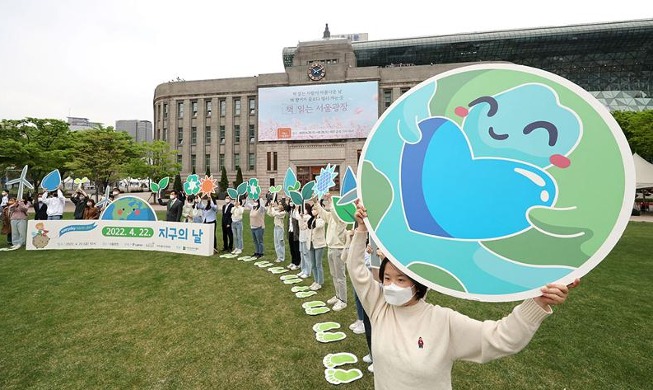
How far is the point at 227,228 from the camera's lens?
436 inches

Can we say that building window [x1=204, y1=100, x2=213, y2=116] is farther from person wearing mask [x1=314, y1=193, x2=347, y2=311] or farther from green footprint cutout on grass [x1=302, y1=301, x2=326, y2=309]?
green footprint cutout on grass [x1=302, y1=301, x2=326, y2=309]

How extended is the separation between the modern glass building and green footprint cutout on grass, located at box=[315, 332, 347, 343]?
54826mm

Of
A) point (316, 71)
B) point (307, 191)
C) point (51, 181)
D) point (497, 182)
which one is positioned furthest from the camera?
point (316, 71)

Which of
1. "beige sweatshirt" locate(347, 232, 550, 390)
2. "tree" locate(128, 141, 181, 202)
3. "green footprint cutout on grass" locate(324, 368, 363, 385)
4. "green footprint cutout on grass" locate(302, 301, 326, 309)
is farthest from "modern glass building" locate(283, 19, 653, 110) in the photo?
"beige sweatshirt" locate(347, 232, 550, 390)

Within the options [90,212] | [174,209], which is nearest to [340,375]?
[174,209]

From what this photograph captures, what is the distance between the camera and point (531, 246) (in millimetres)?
1715

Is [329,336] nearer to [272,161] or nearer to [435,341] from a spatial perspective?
[435,341]

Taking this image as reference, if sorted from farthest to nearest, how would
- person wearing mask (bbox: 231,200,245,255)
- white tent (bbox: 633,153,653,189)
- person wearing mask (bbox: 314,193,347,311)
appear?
white tent (bbox: 633,153,653,189) → person wearing mask (bbox: 231,200,245,255) → person wearing mask (bbox: 314,193,347,311)

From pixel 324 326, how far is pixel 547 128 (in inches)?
177

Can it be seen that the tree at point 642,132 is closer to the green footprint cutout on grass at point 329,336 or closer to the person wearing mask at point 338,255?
the person wearing mask at point 338,255

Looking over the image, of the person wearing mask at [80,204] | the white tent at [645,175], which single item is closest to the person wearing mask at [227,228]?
the person wearing mask at [80,204]

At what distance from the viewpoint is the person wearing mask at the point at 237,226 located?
34.3 ft

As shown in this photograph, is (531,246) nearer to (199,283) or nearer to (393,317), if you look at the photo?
(393,317)

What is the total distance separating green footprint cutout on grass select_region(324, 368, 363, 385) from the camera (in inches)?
148
